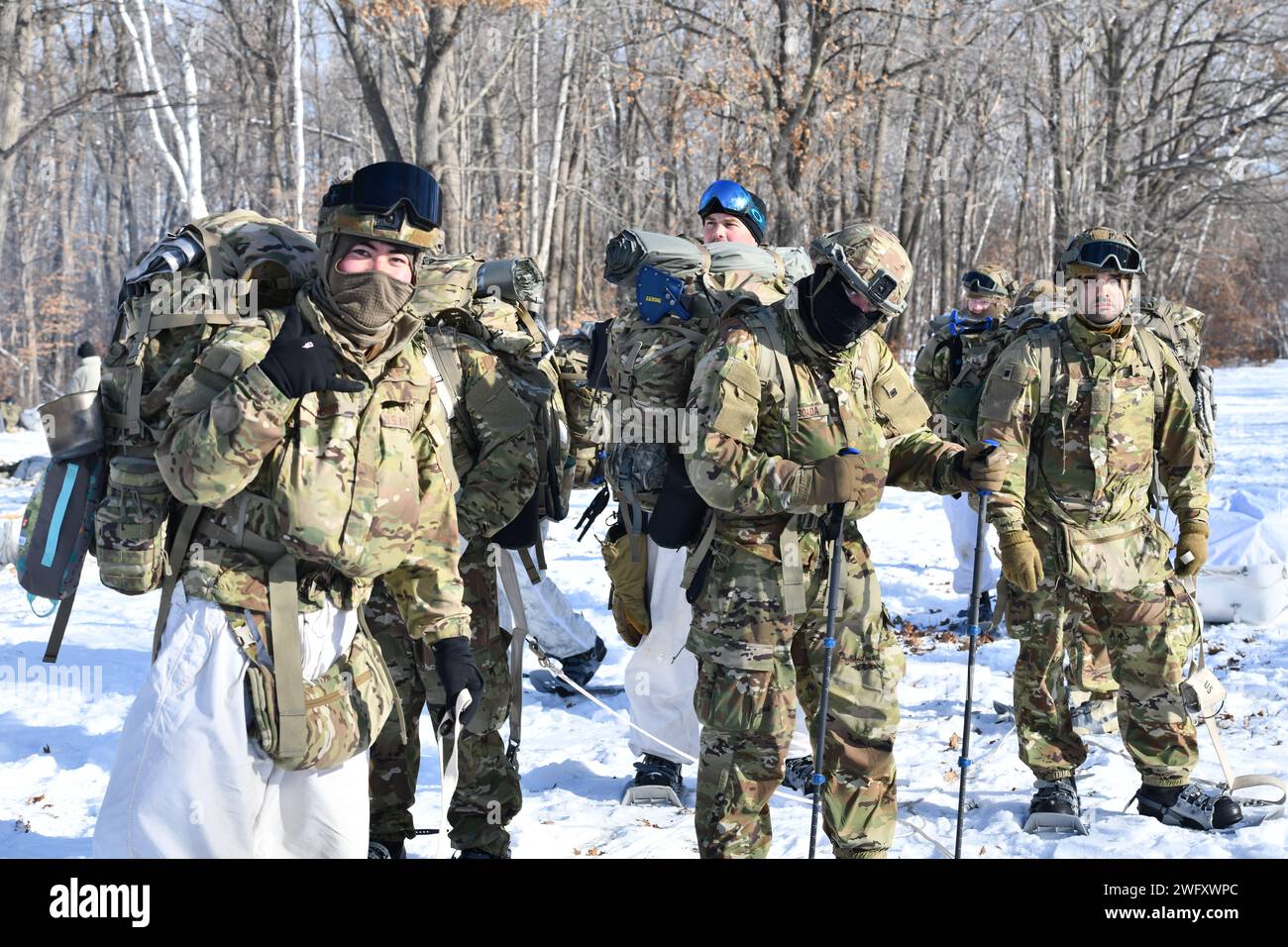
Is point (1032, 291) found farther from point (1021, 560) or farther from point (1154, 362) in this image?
point (1021, 560)

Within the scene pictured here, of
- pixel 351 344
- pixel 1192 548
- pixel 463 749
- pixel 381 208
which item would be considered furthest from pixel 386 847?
pixel 1192 548

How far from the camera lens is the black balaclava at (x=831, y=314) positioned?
152 inches

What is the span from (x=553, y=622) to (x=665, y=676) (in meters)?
1.48

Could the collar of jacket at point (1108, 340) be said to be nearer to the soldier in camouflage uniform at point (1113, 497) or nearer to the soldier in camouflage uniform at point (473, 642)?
the soldier in camouflage uniform at point (1113, 497)

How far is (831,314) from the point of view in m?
3.88

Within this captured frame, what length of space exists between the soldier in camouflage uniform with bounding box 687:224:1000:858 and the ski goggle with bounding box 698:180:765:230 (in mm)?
1351

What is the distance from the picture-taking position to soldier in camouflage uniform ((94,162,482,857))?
282 centimetres

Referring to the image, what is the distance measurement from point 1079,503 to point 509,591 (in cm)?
254

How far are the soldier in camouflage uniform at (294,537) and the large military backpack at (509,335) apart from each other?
36.3 inches

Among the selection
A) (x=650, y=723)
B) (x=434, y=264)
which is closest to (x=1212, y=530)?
(x=650, y=723)

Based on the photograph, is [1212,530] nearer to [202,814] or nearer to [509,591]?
[509,591]

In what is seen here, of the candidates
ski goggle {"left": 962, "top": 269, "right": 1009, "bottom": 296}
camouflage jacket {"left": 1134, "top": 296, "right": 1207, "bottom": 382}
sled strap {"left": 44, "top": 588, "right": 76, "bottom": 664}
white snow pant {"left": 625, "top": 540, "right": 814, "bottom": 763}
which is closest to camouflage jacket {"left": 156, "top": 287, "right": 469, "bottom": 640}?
sled strap {"left": 44, "top": 588, "right": 76, "bottom": 664}

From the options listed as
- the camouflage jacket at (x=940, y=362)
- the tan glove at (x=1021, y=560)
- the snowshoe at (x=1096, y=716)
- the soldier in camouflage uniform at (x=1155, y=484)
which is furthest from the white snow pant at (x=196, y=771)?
the camouflage jacket at (x=940, y=362)

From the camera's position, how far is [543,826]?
514cm
